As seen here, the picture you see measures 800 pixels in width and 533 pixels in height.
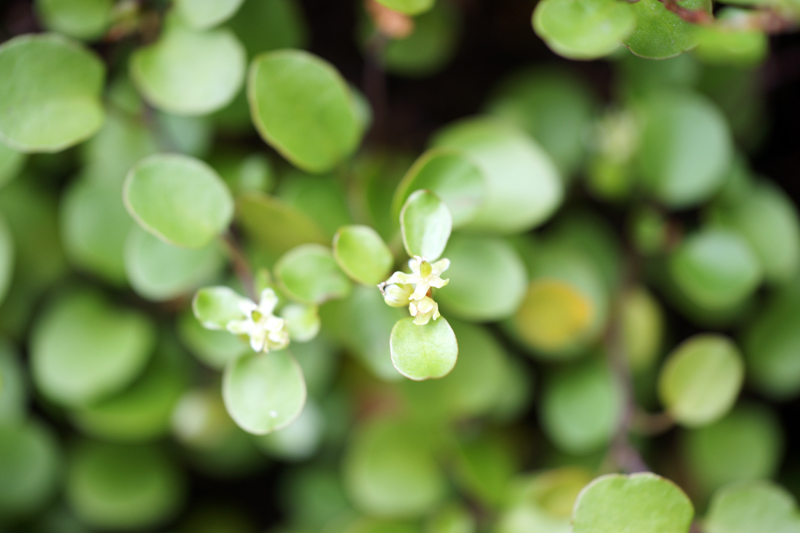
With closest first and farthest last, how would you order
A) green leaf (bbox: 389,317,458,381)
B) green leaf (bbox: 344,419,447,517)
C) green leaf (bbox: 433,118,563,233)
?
green leaf (bbox: 389,317,458,381)
green leaf (bbox: 433,118,563,233)
green leaf (bbox: 344,419,447,517)

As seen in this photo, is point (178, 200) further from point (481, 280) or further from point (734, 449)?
point (734, 449)

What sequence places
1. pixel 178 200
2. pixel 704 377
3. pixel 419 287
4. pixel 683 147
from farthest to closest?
pixel 683 147
pixel 704 377
pixel 178 200
pixel 419 287

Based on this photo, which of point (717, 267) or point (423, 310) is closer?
point (423, 310)

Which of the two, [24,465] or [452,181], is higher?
[452,181]

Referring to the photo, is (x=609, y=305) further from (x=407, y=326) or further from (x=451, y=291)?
(x=407, y=326)

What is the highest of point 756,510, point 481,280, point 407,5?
point 407,5

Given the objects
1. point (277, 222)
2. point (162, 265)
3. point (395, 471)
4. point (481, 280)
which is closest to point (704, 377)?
point (481, 280)

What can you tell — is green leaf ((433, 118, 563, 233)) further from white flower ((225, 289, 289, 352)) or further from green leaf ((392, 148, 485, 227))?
white flower ((225, 289, 289, 352))

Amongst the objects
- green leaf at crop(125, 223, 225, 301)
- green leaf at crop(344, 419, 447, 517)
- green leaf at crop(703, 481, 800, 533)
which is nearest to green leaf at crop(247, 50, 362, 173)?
green leaf at crop(125, 223, 225, 301)

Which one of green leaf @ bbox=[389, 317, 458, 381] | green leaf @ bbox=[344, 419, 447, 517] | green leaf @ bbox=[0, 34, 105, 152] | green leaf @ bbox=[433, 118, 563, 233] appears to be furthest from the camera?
green leaf @ bbox=[344, 419, 447, 517]
